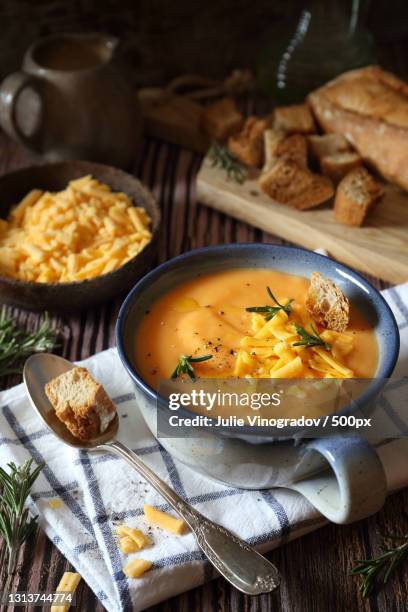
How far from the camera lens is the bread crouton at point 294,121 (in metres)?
2.65

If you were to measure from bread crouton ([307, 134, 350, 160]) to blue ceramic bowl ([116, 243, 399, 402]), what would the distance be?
89 cm

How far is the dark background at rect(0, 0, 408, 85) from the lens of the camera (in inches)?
120

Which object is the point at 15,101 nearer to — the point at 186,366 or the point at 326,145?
the point at 326,145

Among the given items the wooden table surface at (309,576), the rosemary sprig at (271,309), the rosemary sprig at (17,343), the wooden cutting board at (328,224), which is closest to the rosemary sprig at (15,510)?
the wooden table surface at (309,576)

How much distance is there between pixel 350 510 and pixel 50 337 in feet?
3.45

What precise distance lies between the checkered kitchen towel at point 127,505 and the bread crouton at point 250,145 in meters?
1.20

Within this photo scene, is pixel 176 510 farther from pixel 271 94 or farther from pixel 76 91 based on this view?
pixel 271 94

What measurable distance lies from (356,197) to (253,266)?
2.21 ft

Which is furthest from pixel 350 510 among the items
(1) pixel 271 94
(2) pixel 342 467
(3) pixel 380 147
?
(1) pixel 271 94

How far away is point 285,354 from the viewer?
1.48 metres

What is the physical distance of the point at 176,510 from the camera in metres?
1.44

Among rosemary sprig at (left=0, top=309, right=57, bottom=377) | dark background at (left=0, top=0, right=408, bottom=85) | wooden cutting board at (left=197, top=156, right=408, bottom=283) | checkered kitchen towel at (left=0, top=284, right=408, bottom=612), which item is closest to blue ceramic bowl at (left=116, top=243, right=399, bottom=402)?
checkered kitchen towel at (left=0, top=284, right=408, bottom=612)

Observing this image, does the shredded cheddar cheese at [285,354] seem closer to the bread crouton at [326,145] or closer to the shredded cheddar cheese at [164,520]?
A: the shredded cheddar cheese at [164,520]

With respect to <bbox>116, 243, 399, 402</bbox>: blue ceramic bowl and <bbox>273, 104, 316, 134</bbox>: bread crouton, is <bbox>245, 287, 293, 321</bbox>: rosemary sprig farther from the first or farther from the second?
<bbox>273, 104, 316, 134</bbox>: bread crouton
